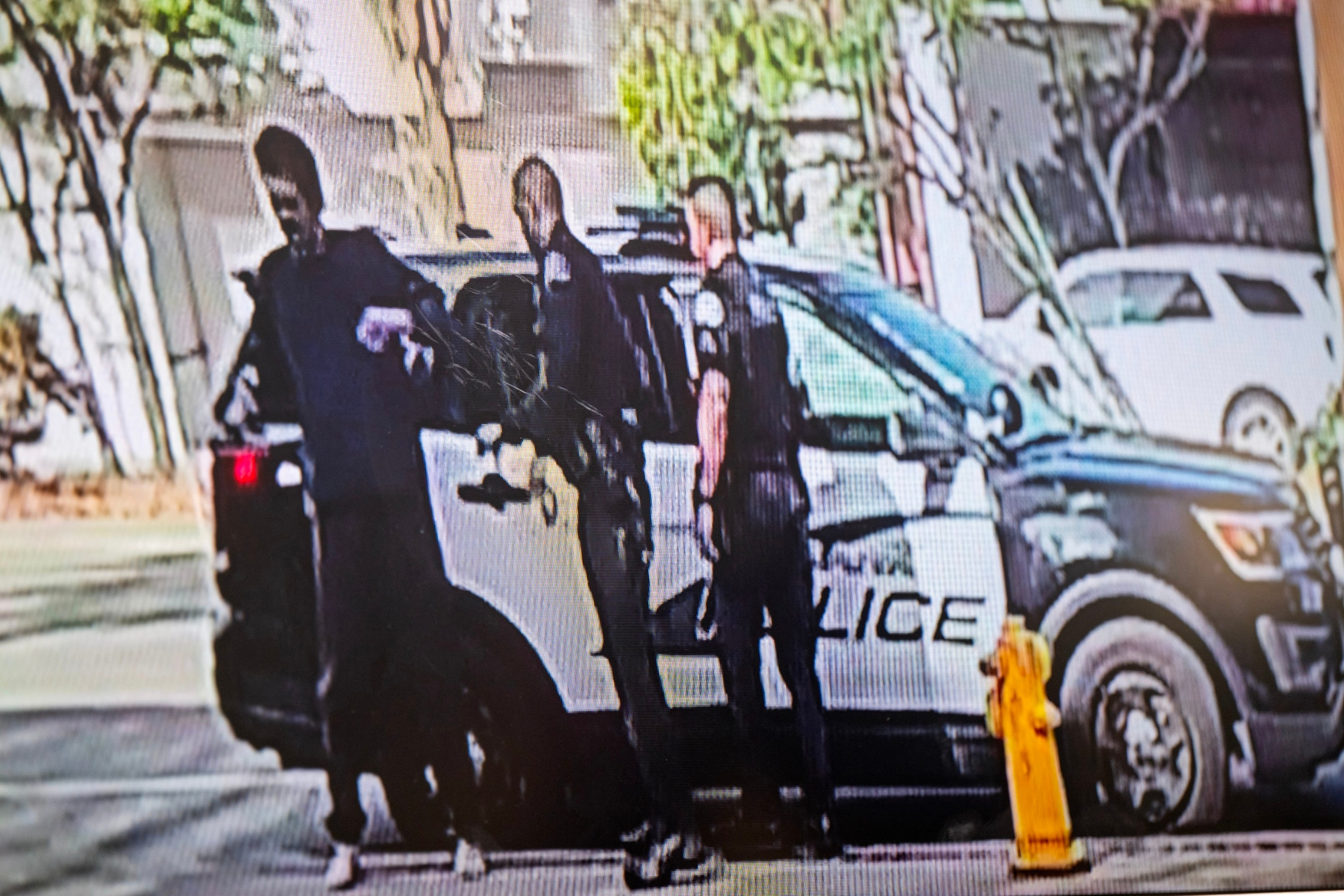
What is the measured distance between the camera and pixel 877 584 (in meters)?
1.18

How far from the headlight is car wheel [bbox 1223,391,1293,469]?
0.32 ft

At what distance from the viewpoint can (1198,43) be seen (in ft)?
4.64

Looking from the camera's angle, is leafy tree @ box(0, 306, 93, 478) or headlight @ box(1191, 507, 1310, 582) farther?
headlight @ box(1191, 507, 1310, 582)

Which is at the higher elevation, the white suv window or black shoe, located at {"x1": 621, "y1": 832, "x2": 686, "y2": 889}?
the white suv window

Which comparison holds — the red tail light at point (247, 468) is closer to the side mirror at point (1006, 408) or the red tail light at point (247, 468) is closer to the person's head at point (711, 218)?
the person's head at point (711, 218)

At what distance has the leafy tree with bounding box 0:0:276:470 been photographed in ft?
3.87

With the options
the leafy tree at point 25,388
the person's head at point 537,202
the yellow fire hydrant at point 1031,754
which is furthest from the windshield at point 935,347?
the leafy tree at point 25,388

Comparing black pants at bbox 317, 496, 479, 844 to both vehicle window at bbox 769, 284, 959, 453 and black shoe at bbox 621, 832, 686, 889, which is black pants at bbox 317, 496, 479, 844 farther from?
vehicle window at bbox 769, 284, 959, 453

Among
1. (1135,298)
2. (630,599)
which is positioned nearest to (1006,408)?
(1135,298)

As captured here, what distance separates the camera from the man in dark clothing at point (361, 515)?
1.10 meters

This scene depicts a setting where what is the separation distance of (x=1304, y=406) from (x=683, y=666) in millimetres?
1117

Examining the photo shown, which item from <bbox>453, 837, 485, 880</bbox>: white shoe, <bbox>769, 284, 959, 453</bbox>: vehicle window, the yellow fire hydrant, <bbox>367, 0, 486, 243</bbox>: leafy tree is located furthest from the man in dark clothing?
the yellow fire hydrant

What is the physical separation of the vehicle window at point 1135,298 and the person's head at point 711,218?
1.91 feet

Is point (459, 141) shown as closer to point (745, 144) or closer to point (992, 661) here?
point (745, 144)
